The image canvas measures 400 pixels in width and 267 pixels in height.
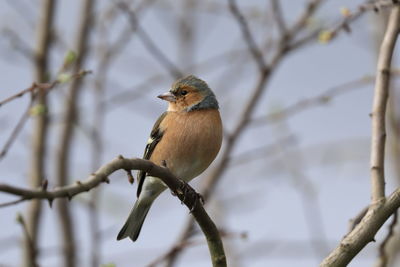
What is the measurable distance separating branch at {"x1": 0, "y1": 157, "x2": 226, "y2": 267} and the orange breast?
72 centimetres

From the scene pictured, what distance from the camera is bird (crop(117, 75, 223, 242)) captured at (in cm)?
460

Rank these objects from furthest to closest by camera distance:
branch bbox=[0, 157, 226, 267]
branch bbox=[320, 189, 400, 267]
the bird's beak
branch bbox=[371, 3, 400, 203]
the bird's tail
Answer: the bird's beak → the bird's tail → branch bbox=[371, 3, 400, 203] → branch bbox=[320, 189, 400, 267] → branch bbox=[0, 157, 226, 267]

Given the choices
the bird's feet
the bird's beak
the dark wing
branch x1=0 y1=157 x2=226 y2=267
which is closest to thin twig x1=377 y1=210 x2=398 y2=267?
branch x1=0 y1=157 x2=226 y2=267

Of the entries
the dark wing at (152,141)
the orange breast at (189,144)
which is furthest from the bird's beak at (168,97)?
the orange breast at (189,144)

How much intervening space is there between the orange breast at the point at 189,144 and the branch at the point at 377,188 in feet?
4.46

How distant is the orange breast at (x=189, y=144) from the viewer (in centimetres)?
458

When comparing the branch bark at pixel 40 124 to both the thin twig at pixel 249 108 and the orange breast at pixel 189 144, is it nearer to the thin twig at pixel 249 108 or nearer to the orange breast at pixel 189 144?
the thin twig at pixel 249 108

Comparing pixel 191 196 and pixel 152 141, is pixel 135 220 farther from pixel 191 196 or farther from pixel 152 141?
pixel 191 196

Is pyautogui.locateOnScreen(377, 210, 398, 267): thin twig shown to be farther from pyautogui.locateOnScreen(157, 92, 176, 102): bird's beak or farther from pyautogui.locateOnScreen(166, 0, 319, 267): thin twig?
pyautogui.locateOnScreen(166, 0, 319, 267): thin twig

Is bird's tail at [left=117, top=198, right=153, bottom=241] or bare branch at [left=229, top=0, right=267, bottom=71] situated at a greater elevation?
bare branch at [left=229, top=0, right=267, bottom=71]

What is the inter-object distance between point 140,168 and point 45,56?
505 centimetres

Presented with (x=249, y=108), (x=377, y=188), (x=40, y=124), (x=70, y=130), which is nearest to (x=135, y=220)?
(x=377, y=188)

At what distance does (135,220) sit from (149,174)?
6.53 feet

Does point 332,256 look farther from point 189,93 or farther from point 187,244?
point 189,93
